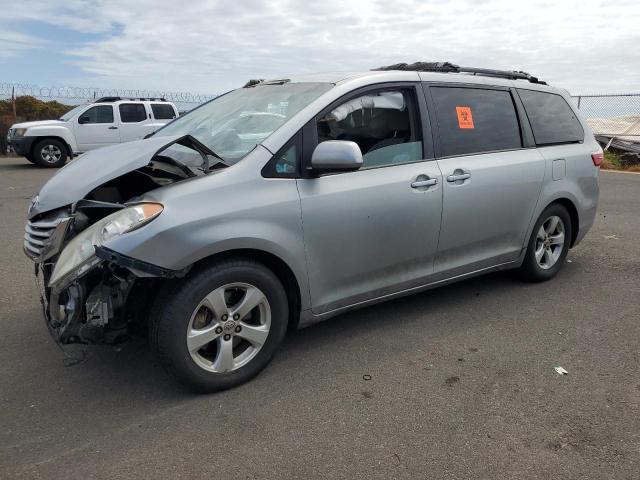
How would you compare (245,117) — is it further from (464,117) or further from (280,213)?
(464,117)

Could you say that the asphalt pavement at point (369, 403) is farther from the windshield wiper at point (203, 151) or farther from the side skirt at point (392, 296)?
the windshield wiper at point (203, 151)

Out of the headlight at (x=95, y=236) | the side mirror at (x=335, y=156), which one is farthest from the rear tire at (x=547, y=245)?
the headlight at (x=95, y=236)

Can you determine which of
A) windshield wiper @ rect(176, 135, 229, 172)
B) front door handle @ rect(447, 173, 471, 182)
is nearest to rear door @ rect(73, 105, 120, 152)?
windshield wiper @ rect(176, 135, 229, 172)

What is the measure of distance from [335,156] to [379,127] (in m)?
0.69

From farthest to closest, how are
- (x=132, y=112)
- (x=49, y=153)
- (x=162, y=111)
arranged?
(x=162, y=111) → (x=132, y=112) → (x=49, y=153)

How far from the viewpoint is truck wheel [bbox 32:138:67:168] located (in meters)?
14.8

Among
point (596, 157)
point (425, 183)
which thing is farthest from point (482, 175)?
point (596, 157)

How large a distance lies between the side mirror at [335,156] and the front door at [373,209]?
164mm

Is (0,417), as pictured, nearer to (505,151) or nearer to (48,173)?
(505,151)

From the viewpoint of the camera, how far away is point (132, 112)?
52.1 feet

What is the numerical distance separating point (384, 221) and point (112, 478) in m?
2.11

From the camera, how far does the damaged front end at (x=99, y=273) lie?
109 inches

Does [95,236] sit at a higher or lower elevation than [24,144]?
lower

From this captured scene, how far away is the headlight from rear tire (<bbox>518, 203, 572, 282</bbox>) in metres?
3.25
